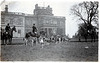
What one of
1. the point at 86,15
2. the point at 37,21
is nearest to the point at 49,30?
the point at 37,21

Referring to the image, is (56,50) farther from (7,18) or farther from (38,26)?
(7,18)

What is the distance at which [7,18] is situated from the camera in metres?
3.63

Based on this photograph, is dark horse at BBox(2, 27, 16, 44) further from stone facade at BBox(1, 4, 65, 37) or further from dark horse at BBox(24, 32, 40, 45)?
dark horse at BBox(24, 32, 40, 45)

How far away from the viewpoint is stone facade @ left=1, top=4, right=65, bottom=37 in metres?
3.64

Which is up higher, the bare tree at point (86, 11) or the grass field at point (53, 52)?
the bare tree at point (86, 11)

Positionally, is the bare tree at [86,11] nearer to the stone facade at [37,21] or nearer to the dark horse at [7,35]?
the stone facade at [37,21]

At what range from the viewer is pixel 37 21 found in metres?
3.68

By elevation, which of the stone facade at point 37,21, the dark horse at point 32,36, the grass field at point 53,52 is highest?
the stone facade at point 37,21

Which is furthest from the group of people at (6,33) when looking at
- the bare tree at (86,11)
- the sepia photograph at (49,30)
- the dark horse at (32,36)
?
the bare tree at (86,11)

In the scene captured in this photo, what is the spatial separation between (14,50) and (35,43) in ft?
0.84

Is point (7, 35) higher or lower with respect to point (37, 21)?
lower

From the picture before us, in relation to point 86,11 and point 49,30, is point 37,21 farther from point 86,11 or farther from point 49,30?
point 86,11

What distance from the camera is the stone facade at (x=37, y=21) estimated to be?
3.64 m

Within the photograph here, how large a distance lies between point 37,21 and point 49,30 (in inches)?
6.9
